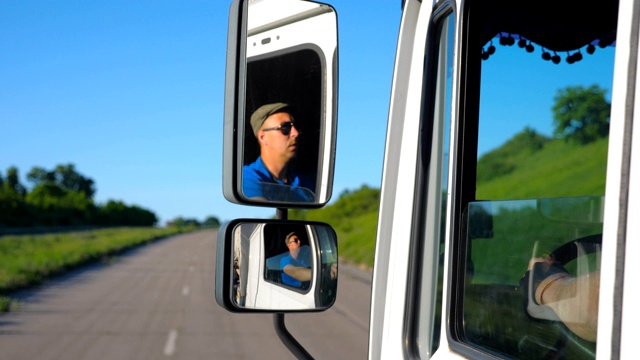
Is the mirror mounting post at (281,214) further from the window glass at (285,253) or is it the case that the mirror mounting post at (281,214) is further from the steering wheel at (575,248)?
the steering wheel at (575,248)

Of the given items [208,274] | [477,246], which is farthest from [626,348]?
[208,274]

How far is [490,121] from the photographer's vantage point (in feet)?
5.26

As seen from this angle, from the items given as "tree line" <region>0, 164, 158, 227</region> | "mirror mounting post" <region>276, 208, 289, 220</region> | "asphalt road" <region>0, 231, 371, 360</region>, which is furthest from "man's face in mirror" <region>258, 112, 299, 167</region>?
"tree line" <region>0, 164, 158, 227</region>

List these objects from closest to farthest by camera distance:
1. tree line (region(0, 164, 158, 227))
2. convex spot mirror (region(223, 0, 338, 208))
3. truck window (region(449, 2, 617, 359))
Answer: truck window (region(449, 2, 617, 359)) → convex spot mirror (region(223, 0, 338, 208)) → tree line (region(0, 164, 158, 227))

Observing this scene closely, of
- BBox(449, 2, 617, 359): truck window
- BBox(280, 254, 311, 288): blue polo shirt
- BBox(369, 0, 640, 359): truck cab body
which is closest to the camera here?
BBox(369, 0, 640, 359): truck cab body

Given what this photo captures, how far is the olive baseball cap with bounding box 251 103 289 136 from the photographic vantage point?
5.39 ft

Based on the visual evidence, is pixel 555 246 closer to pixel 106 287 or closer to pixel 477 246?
pixel 477 246

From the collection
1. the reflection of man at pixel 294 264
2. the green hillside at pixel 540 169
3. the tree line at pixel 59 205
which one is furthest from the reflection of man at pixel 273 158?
the tree line at pixel 59 205

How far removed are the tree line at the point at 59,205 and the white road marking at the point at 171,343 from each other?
245 ft

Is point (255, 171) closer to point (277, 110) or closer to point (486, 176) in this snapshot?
point (277, 110)

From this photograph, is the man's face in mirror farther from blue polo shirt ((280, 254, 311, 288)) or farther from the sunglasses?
blue polo shirt ((280, 254, 311, 288))

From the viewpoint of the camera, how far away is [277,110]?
Result: 1664 mm

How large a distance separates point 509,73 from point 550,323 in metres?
0.50

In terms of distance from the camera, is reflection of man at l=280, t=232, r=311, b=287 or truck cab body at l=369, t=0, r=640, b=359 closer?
truck cab body at l=369, t=0, r=640, b=359
